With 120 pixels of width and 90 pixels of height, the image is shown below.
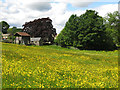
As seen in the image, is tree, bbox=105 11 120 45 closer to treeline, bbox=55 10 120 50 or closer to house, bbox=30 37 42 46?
treeline, bbox=55 10 120 50

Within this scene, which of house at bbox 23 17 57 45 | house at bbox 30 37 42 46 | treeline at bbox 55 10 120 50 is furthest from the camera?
house at bbox 30 37 42 46

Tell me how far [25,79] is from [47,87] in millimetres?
1659

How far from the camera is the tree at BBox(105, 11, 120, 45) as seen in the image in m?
65.1

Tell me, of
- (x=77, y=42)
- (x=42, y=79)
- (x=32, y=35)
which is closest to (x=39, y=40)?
(x=32, y=35)

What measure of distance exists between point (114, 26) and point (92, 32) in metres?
17.8

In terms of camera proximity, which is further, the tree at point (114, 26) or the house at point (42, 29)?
the house at point (42, 29)

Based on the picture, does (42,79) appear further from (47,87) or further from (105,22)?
(105,22)

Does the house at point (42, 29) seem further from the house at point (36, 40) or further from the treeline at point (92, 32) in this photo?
the treeline at point (92, 32)

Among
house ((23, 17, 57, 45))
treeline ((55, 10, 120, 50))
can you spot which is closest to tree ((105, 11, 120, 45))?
treeline ((55, 10, 120, 50))

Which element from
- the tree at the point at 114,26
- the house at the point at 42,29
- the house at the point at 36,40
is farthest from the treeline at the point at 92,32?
the house at the point at 36,40

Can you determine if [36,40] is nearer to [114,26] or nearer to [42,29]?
[42,29]

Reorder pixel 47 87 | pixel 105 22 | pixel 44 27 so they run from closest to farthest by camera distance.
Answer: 1. pixel 47 87
2. pixel 105 22
3. pixel 44 27

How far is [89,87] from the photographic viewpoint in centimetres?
825

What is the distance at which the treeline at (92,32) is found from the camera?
2295 inches
